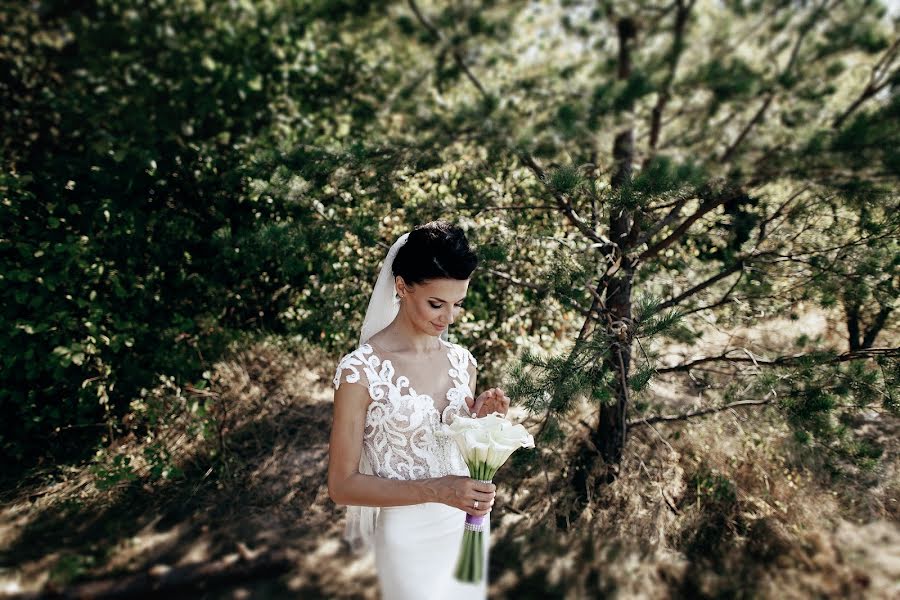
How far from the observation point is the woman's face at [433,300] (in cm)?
215

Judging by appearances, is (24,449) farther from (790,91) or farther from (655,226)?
(790,91)

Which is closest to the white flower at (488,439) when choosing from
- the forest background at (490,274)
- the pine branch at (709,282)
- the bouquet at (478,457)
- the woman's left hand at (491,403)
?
the bouquet at (478,457)

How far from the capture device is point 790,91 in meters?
2.65

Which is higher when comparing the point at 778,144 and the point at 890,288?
the point at 778,144

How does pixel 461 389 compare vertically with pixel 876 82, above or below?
below

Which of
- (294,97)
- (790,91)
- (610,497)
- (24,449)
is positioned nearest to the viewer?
(790,91)

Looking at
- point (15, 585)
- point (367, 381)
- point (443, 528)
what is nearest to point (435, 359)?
point (367, 381)

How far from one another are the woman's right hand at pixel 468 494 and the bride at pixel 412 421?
2.4 inches

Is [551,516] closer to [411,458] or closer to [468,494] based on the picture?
[411,458]

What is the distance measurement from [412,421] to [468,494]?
428 mm

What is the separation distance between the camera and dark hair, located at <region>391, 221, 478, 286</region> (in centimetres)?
212

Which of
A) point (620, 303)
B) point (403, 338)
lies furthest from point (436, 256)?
point (620, 303)

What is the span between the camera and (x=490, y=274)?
4.20m

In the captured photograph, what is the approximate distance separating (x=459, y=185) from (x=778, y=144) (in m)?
2.07
